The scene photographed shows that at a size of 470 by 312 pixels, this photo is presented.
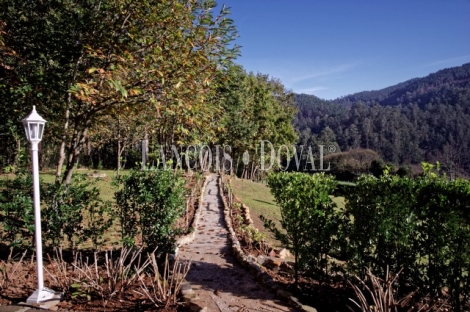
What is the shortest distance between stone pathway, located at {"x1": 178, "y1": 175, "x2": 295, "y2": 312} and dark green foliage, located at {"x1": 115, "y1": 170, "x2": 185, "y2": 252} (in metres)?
1.02

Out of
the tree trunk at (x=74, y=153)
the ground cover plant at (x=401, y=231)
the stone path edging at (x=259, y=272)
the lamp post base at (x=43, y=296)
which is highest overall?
the tree trunk at (x=74, y=153)

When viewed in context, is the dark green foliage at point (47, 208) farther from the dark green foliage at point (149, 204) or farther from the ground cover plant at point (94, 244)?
the dark green foliage at point (149, 204)

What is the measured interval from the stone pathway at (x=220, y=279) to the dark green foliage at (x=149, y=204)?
3.34 ft

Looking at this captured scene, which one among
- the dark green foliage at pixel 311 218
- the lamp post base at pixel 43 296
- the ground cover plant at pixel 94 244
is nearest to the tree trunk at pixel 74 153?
the ground cover plant at pixel 94 244

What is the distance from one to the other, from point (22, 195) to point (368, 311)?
219 inches

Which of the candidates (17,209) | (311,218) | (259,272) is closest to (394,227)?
(311,218)

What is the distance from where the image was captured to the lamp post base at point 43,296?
4.29 meters

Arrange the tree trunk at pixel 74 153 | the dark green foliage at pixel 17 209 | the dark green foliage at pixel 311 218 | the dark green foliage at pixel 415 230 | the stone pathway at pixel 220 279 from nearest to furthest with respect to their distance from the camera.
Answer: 1. the dark green foliage at pixel 415 230
2. the stone pathway at pixel 220 279
3. the dark green foliage at pixel 311 218
4. the dark green foliage at pixel 17 209
5. the tree trunk at pixel 74 153

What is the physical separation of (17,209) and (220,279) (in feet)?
12.1

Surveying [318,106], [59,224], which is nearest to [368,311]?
[59,224]

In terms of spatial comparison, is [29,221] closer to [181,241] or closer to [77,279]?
[77,279]

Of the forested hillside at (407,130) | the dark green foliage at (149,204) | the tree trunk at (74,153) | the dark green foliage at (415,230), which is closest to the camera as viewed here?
the dark green foliage at (415,230)

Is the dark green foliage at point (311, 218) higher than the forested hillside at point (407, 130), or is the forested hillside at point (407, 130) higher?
the forested hillside at point (407, 130)

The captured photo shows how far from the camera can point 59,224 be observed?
5.44 metres
